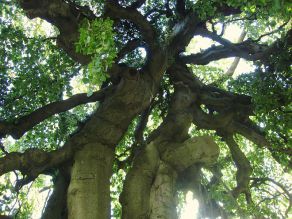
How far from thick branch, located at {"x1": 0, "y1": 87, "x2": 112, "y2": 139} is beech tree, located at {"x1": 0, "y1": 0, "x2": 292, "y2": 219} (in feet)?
0.05

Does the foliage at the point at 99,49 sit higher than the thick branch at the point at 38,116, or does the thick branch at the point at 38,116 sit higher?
the thick branch at the point at 38,116

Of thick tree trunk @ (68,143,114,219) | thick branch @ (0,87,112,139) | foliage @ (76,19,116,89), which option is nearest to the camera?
foliage @ (76,19,116,89)

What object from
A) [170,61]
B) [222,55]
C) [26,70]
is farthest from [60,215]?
[222,55]

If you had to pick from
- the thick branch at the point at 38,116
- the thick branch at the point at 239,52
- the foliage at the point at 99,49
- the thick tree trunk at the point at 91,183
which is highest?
the thick branch at the point at 239,52

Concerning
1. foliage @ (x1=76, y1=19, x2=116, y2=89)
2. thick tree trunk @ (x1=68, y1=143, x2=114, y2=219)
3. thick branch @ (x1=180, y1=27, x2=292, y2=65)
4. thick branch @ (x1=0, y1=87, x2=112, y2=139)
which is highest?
thick branch @ (x1=180, y1=27, x2=292, y2=65)

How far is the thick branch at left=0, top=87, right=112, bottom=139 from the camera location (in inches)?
218

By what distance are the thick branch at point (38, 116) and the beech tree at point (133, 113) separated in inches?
0.6

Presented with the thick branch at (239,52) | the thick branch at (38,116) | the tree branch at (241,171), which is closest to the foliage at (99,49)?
the thick branch at (38,116)

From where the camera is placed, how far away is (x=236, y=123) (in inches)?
268

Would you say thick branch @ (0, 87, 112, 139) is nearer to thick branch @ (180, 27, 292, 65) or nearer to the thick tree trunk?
the thick tree trunk

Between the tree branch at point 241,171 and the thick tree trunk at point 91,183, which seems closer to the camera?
the thick tree trunk at point 91,183

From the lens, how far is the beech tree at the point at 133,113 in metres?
5.05

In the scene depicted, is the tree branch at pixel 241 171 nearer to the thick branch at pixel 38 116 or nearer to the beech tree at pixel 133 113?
the beech tree at pixel 133 113

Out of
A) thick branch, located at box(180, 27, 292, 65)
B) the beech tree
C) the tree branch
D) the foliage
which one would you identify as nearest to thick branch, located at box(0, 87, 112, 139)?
the beech tree
